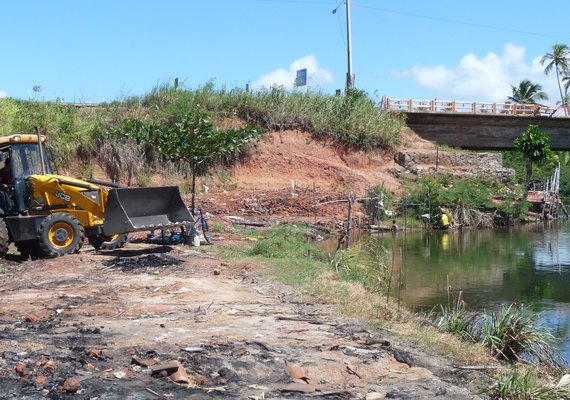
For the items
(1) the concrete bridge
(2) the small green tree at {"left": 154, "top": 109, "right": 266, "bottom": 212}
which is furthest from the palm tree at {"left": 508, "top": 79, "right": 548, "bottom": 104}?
(2) the small green tree at {"left": 154, "top": 109, "right": 266, "bottom": 212}

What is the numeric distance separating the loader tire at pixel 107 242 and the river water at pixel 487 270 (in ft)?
20.6

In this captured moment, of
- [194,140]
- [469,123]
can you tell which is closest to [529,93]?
[469,123]

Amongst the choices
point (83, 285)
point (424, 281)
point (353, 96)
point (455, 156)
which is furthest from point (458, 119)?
point (83, 285)

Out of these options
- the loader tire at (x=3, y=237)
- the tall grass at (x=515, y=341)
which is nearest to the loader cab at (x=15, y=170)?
the loader tire at (x=3, y=237)

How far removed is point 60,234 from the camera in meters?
16.5

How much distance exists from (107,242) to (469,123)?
3486 cm

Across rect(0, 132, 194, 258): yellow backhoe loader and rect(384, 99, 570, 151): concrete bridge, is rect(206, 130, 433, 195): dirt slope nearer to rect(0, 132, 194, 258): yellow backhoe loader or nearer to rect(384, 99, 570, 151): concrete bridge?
rect(384, 99, 570, 151): concrete bridge

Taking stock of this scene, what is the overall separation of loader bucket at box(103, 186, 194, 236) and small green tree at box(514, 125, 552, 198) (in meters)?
33.1

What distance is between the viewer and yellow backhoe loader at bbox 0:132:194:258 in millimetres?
16281

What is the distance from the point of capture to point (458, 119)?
48594 millimetres

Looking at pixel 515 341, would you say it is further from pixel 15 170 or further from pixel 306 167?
pixel 306 167

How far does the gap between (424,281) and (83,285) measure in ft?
35.2

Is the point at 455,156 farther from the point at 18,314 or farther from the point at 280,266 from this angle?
the point at 18,314

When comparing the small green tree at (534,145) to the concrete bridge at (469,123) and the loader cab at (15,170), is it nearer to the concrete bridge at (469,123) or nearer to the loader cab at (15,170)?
the concrete bridge at (469,123)
